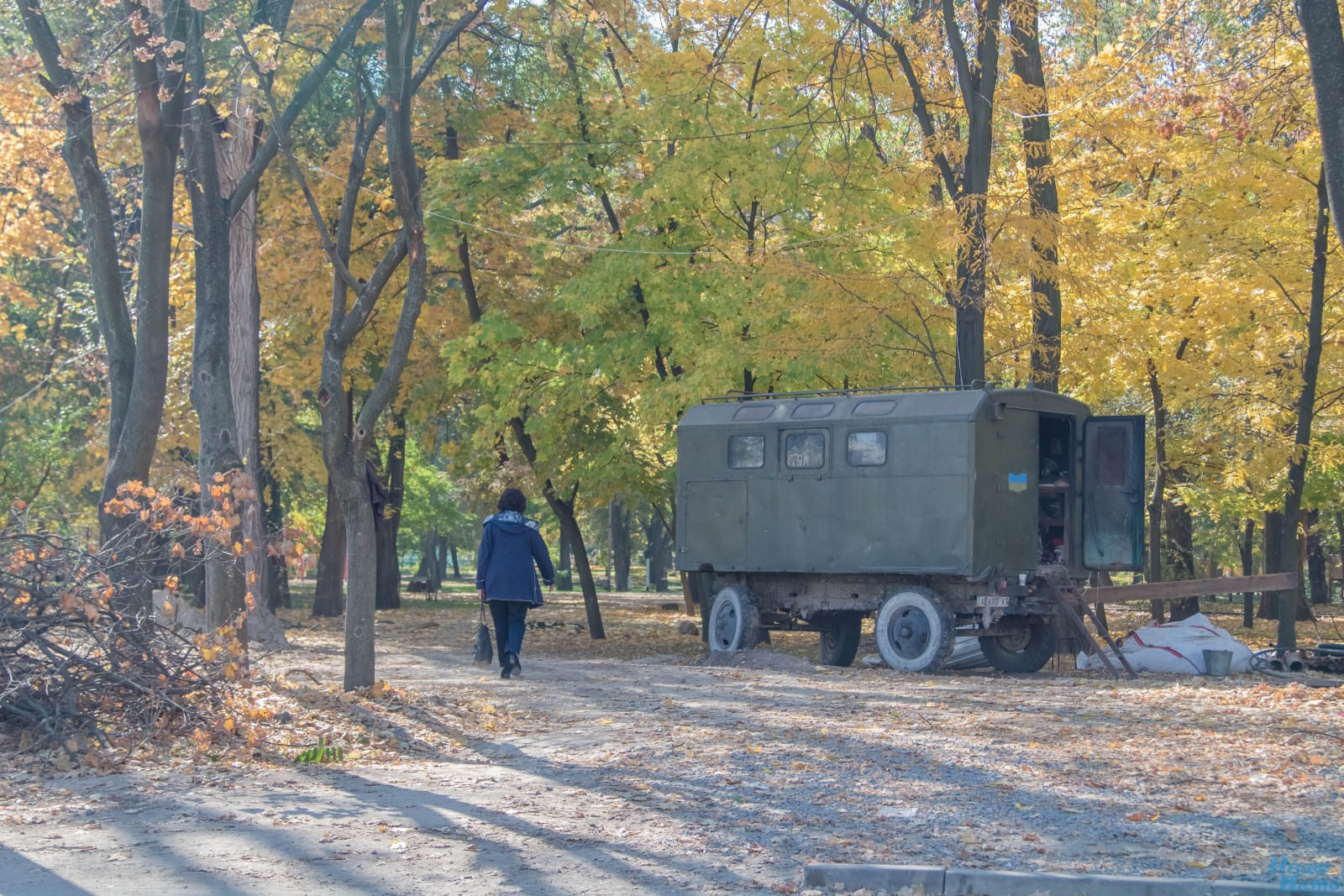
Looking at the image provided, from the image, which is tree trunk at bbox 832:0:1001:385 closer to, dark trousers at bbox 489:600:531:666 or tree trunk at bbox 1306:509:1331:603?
dark trousers at bbox 489:600:531:666

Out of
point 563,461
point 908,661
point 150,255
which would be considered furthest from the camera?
point 563,461

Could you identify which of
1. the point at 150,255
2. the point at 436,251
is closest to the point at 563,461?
the point at 436,251

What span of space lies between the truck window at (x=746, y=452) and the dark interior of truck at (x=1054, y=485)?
135 inches

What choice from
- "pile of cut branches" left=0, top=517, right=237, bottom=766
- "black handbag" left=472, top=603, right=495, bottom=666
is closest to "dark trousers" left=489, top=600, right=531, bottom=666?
"black handbag" left=472, top=603, right=495, bottom=666

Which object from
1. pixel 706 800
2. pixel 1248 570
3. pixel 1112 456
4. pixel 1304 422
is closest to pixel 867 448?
pixel 1112 456

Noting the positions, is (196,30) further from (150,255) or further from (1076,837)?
(1076,837)

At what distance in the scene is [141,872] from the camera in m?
5.99

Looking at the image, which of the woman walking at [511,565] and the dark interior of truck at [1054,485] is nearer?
the woman walking at [511,565]

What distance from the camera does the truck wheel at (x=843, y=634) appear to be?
17.1 metres

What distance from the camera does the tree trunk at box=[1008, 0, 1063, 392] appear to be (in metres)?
16.0

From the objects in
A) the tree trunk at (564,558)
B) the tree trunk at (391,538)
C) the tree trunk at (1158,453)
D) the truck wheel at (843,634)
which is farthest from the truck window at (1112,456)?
the tree trunk at (564,558)

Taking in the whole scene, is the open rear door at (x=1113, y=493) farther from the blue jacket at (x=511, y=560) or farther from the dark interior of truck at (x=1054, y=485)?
the blue jacket at (x=511, y=560)

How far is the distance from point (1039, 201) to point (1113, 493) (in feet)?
12.7

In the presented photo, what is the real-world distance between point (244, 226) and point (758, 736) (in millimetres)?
11741
